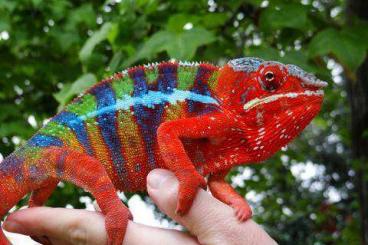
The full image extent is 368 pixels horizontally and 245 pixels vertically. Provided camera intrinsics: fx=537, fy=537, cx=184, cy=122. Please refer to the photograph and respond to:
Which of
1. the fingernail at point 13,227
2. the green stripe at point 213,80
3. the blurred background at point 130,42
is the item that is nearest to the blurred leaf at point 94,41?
the blurred background at point 130,42

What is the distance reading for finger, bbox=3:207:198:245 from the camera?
3.78 feet

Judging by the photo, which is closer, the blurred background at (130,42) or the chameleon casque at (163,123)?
the chameleon casque at (163,123)

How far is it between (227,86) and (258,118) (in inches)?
3.4

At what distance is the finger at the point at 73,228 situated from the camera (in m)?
1.15

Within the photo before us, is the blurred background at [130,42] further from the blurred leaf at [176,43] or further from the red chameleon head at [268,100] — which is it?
the red chameleon head at [268,100]

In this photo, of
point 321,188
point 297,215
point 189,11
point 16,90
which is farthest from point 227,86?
point 321,188

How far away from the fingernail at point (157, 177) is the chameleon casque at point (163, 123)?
2 centimetres

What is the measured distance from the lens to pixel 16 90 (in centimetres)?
260

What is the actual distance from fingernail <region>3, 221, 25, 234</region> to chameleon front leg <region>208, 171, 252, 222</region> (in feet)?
1.49

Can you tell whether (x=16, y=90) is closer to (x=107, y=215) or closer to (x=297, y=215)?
(x=107, y=215)

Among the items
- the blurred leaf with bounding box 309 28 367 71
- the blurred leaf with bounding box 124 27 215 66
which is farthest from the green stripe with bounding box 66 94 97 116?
the blurred leaf with bounding box 309 28 367 71

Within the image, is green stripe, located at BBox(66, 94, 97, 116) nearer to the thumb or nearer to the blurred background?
the thumb

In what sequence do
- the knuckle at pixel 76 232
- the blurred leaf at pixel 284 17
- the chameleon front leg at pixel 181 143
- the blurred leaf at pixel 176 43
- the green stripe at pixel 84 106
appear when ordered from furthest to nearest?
1. the blurred leaf at pixel 284 17
2. the blurred leaf at pixel 176 43
3. the knuckle at pixel 76 232
4. the green stripe at pixel 84 106
5. the chameleon front leg at pixel 181 143

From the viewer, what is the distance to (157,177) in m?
1.05
